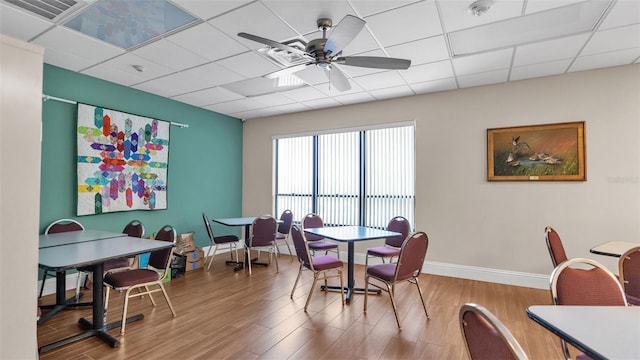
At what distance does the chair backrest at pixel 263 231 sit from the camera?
470 centimetres

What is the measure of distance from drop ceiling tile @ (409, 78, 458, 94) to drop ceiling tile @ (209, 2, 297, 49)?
2258 millimetres

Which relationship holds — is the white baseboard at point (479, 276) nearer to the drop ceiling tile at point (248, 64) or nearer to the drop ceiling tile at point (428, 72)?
the drop ceiling tile at point (428, 72)

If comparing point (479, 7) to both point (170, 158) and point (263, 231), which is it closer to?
point (263, 231)

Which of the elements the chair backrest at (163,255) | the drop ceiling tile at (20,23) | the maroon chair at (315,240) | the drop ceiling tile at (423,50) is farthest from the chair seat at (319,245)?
the drop ceiling tile at (20,23)

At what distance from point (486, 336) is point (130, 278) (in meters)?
2.93

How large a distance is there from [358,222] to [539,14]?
152 inches

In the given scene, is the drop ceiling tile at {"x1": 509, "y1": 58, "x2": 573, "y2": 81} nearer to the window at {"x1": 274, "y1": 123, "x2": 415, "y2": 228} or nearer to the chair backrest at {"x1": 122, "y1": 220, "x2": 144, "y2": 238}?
the window at {"x1": 274, "y1": 123, "x2": 415, "y2": 228}

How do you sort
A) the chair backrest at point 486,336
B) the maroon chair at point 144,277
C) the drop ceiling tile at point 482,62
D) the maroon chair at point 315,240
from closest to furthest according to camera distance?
the chair backrest at point 486,336, the maroon chair at point 144,277, the drop ceiling tile at point 482,62, the maroon chair at point 315,240

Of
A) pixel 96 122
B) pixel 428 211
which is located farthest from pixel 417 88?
pixel 96 122

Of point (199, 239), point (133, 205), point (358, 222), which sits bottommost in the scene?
point (199, 239)

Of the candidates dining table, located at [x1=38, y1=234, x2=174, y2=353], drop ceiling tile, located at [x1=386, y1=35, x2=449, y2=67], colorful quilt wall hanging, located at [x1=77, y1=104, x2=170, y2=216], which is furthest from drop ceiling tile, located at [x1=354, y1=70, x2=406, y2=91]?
colorful quilt wall hanging, located at [x1=77, y1=104, x2=170, y2=216]

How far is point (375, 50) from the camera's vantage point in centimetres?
327

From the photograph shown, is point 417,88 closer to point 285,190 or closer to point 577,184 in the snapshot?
point 577,184

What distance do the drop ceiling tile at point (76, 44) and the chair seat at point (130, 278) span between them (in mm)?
2368
